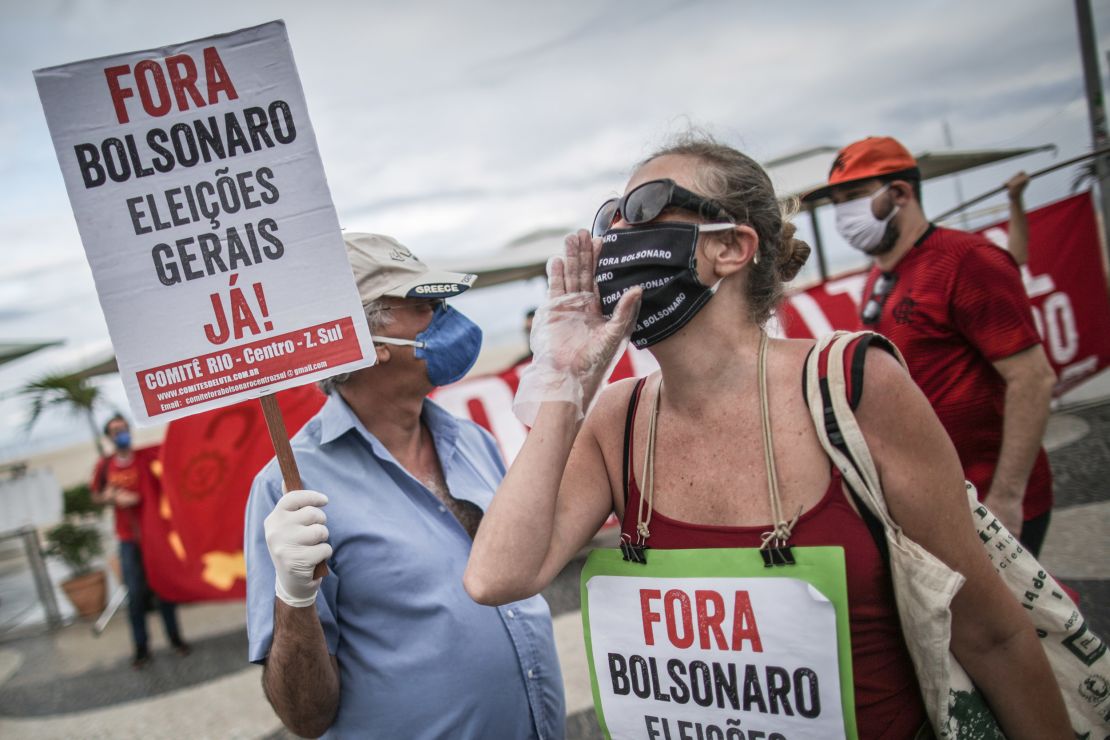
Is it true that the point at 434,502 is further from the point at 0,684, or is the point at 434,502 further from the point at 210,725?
the point at 0,684

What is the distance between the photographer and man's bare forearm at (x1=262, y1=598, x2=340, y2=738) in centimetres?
161

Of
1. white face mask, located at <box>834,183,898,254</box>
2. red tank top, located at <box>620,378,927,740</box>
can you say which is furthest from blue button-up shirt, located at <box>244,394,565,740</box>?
white face mask, located at <box>834,183,898,254</box>

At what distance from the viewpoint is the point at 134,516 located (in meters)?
6.07

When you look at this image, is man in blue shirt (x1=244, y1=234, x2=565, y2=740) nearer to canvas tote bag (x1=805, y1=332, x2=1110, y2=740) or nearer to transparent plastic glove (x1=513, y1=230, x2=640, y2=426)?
transparent plastic glove (x1=513, y1=230, x2=640, y2=426)

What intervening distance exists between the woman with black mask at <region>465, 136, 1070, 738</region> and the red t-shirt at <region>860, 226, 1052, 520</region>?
3.30 feet

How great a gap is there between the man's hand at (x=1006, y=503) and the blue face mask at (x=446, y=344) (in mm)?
1736

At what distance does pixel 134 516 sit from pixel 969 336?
622 cm

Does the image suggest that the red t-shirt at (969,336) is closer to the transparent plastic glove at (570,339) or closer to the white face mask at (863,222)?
the white face mask at (863,222)

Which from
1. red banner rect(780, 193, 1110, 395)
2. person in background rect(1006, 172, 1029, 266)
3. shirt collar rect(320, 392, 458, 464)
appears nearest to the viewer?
shirt collar rect(320, 392, 458, 464)

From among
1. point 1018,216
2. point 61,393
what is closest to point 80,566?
point 61,393

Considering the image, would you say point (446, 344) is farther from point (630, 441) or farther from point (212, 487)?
point (212, 487)

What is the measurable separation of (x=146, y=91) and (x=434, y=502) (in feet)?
Result: 3.90

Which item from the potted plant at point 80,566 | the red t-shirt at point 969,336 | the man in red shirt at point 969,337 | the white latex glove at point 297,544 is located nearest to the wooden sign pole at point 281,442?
the white latex glove at point 297,544

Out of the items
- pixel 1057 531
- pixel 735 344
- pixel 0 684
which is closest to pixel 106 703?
pixel 0 684
